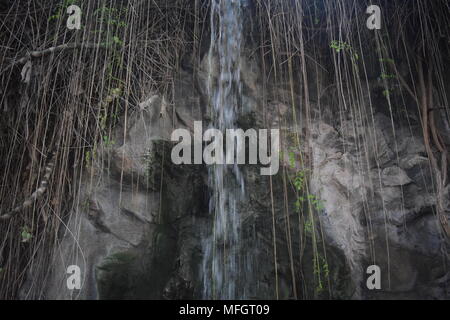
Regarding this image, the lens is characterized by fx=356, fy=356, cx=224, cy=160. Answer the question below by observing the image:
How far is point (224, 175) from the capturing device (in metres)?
2.46

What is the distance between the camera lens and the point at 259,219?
2.42 meters

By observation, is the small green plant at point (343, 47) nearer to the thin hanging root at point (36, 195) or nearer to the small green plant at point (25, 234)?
the thin hanging root at point (36, 195)

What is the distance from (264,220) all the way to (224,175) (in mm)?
409

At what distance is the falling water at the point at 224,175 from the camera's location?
2.30 metres

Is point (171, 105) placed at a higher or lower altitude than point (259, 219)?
higher

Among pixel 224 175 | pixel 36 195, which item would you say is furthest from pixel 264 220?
pixel 36 195

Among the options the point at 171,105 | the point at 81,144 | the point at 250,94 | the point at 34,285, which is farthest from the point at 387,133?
the point at 34,285

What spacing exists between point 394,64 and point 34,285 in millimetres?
2754

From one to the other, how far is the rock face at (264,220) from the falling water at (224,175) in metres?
0.06

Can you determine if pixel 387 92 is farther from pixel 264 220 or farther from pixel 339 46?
pixel 264 220

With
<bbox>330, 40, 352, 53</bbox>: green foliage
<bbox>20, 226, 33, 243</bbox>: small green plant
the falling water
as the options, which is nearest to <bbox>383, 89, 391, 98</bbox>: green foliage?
<bbox>330, 40, 352, 53</bbox>: green foliage
